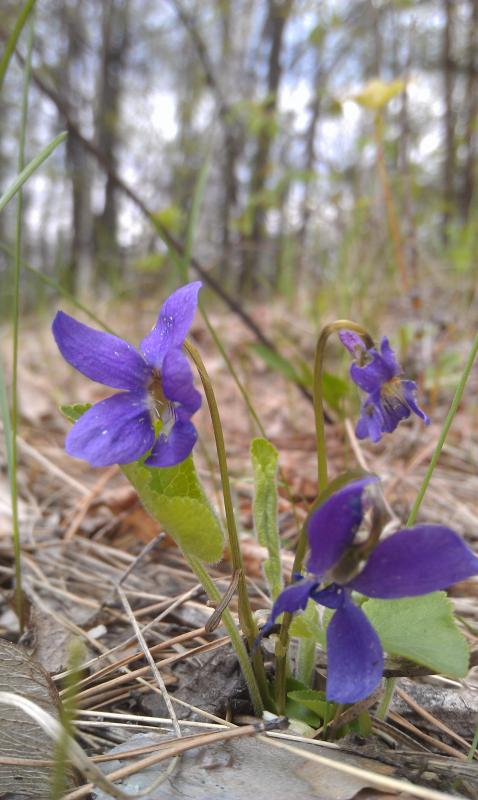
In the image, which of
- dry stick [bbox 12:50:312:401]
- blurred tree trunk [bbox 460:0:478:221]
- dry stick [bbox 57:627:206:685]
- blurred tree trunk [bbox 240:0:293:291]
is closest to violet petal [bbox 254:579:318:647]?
dry stick [bbox 57:627:206:685]

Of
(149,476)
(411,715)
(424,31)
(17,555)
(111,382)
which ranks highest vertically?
(424,31)

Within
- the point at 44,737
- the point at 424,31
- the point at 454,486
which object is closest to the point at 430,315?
the point at 454,486

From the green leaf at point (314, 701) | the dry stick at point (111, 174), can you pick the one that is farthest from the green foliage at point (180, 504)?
the dry stick at point (111, 174)

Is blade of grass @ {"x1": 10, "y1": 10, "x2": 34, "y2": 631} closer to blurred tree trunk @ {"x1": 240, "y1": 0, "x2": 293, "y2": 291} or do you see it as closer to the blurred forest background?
the blurred forest background

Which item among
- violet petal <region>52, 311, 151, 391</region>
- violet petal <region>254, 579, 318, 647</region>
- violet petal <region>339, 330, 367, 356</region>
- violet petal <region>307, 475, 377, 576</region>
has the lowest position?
violet petal <region>254, 579, 318, 647</region>

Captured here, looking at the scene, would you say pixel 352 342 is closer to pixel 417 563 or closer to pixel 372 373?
pixel 372 373

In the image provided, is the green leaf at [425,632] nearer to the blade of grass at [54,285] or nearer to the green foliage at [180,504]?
the green foliage at [180,504]

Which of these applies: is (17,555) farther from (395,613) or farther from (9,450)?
(395,613)
